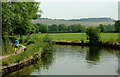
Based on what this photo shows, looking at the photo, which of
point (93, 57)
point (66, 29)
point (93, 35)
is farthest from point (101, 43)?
point (66, 29)

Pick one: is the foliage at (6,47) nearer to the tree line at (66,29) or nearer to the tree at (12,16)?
the tree at (12,16)

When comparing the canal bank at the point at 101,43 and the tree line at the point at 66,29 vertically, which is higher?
the tree line at the point at 66,29

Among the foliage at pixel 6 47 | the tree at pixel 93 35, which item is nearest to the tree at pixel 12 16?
the foliage at pixel 6 47

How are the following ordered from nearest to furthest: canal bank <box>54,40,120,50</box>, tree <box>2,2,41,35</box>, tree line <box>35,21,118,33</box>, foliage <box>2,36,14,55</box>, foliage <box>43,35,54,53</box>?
foliage <box>2,36,14,55</box> → tree <box>2,2,41,35</box> → foliage <box>43,35,54,53</box> → canal bank <box>54,40,120,50</box> → tree line <box>35,21,118,33</box>

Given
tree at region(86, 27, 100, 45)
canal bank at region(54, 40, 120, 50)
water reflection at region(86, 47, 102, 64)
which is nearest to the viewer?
water reflection at region(86, 47, 102, 64)

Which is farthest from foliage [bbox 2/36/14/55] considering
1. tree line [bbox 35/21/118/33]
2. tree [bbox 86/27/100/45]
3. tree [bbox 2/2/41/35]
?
tree line [bbox 35/21/118/33]

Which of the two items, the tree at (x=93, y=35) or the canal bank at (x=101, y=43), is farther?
the tree at (x=93, y=35)

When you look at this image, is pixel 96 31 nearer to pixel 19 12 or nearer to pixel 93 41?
pixel 93 41

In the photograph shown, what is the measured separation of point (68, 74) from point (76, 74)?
685mm

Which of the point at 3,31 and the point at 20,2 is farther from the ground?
the point at 20,2

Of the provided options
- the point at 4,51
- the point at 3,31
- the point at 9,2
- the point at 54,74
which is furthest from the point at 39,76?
the point at 9,2

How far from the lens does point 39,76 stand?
663 inches

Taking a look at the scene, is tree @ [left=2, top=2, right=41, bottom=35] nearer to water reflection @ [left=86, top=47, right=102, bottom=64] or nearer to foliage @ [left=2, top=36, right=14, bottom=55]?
foliage @ [left=2, top=36, right=14, bottom=55]

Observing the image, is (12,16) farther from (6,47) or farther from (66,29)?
(66,29)
